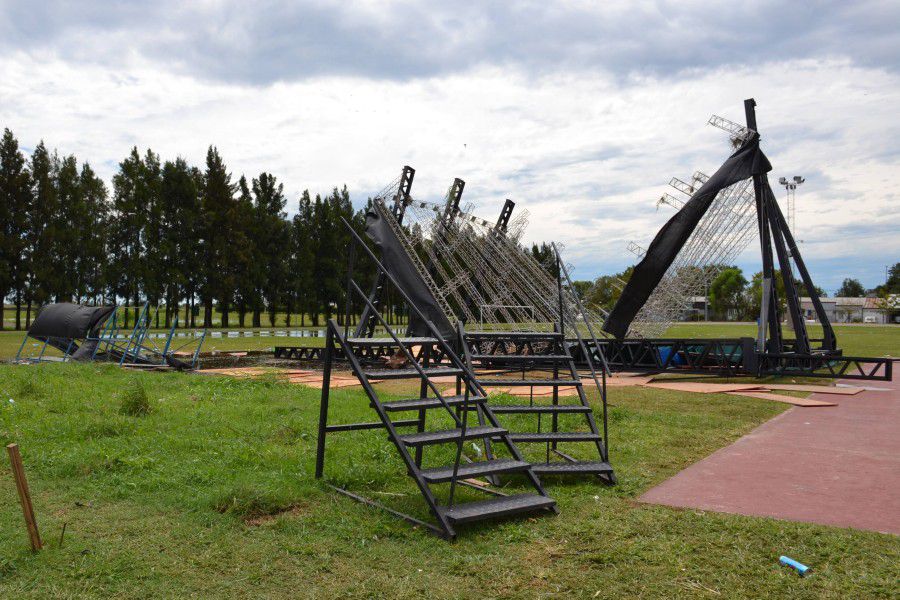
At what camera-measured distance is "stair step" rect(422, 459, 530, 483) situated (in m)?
5.06

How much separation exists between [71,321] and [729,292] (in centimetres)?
9592

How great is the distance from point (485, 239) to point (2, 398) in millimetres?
12189

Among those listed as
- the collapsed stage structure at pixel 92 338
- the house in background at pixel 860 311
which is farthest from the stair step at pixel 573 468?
the house in background at pixel 860 311

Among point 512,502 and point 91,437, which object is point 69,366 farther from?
point 512,502

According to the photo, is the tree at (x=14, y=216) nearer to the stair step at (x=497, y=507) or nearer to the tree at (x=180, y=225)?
the tree at (x=180, y=225)

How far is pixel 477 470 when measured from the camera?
5.19m

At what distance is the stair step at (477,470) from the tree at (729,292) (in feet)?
321

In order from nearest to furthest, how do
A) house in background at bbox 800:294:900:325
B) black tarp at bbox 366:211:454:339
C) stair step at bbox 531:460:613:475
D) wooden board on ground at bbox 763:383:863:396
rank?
stair step at bbox 531:460:613:475
black tarp at bbox 366:211:454:339
wooden board on ground at bbox 763:383:863:396
house in background at bbox 800:294:900:325

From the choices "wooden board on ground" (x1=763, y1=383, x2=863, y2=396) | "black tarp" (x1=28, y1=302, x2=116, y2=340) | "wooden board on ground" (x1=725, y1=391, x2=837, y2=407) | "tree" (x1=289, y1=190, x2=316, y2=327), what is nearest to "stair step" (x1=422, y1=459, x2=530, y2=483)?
"wooden board on ground" (x1=725, y1=391, x2=837, y2=407)

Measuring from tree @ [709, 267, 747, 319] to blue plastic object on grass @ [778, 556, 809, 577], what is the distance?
3874 inches

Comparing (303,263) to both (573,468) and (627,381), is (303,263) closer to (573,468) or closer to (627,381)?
(627,381)

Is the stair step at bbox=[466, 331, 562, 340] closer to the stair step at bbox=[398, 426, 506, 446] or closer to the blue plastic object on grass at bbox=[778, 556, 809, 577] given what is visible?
the stair step at bbox=[398, 426, 506, 446]

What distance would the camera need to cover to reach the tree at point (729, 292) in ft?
320

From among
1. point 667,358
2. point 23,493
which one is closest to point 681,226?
point 667,358
